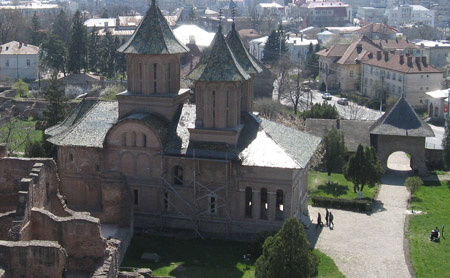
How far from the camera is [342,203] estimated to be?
39.4m

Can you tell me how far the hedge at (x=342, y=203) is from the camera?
39031mm

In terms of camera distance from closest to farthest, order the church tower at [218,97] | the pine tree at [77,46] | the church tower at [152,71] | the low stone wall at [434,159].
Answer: the church tower at [218,97] < the church tower at [152,71] < the low stone wall at [434,159] < the pine tree at [77,46]

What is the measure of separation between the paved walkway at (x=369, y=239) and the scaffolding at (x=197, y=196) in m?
4.87

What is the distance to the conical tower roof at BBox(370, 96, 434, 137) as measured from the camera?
1873 inches

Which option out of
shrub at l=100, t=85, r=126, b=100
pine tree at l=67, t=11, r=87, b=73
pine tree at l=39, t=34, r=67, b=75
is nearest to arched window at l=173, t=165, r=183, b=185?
shrub at l=100, t=85, r=126, b=100

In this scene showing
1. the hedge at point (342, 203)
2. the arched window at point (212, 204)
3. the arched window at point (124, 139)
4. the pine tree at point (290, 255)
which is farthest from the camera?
Result: the hedge at point (342, 203)

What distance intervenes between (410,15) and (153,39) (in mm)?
→ 157258

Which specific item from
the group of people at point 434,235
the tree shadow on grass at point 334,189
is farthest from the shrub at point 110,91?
the group of people at point 434,235

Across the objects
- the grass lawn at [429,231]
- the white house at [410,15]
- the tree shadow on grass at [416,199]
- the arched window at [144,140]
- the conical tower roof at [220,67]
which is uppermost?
the white house at [410,15]

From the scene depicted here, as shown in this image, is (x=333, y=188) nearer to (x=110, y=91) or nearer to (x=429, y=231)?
(x=429, y=231)

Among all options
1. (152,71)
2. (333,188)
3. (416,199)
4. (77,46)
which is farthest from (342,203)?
(77,46)

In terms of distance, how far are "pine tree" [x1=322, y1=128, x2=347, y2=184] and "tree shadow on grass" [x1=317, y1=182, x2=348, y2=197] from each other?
65cm

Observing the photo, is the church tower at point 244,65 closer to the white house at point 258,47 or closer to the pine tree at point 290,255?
the pine tree at point 290,255

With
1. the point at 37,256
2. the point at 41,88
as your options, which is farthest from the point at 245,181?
the point at 41,88
